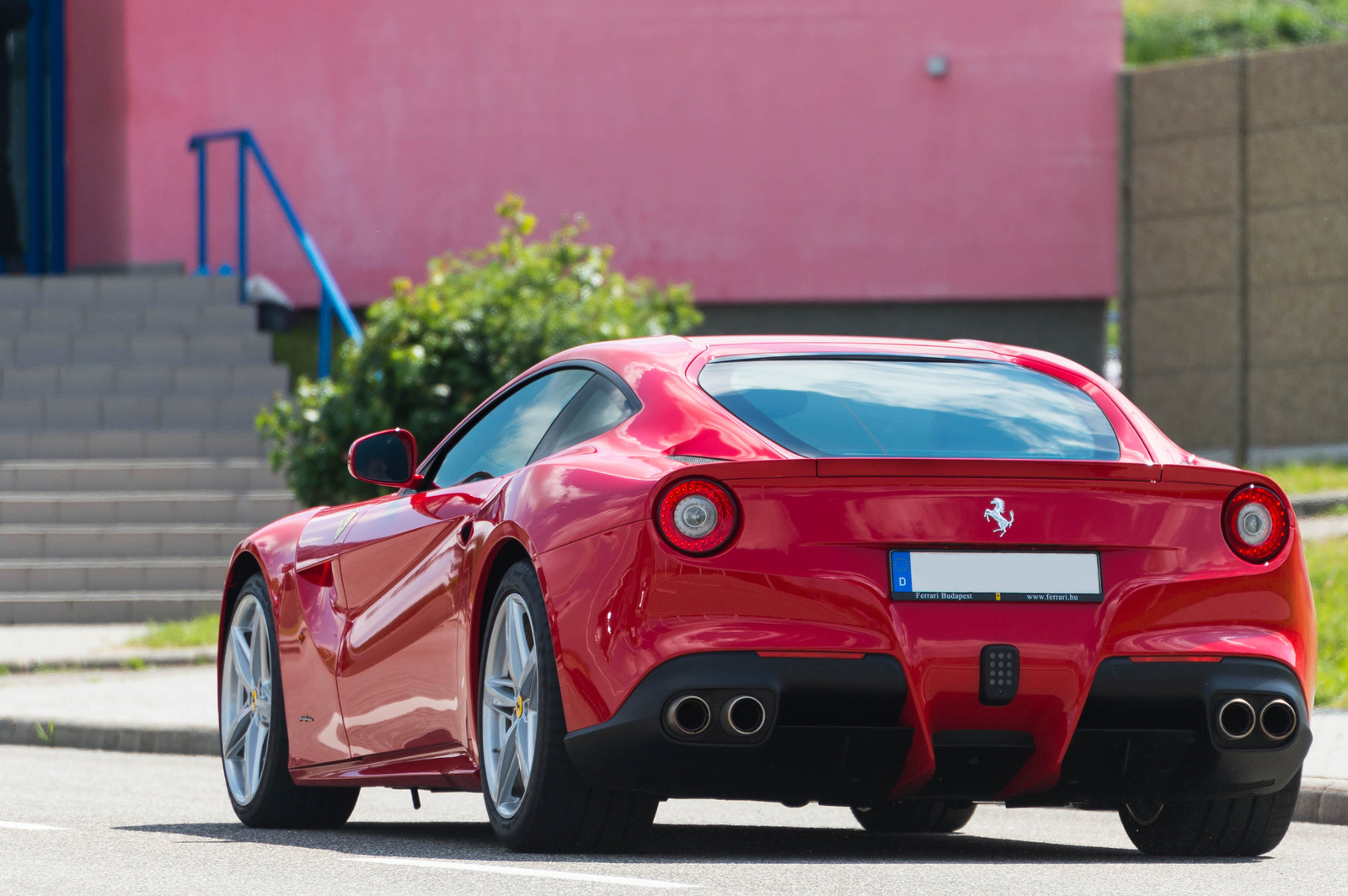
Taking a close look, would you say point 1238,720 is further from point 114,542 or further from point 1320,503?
point 114,542

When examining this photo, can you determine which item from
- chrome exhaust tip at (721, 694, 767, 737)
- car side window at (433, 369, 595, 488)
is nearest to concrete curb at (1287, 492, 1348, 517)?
car side window at (433, 369, 595, 488)

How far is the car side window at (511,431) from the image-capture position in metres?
6.38

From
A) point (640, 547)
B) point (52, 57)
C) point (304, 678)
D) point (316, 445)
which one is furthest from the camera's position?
point (52, 57)

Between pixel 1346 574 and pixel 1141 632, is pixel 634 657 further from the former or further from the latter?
pixel 1346 574

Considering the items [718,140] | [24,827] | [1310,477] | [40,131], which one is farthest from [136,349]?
[24,827]

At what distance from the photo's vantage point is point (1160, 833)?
250 inches

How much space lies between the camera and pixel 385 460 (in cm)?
684

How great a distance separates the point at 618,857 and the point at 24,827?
7.98ft

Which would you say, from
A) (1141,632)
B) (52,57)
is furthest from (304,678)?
(52,57)

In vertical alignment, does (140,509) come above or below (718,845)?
A: below

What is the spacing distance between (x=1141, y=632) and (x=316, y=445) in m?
10.0

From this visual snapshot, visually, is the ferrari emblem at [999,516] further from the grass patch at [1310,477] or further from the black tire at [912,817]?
the grass patch at [1310,477]

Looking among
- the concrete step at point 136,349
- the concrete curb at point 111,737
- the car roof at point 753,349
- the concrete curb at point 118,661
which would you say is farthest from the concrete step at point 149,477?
the car roof at point 753,349

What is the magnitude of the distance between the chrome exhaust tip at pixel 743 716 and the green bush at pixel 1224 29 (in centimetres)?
4176
